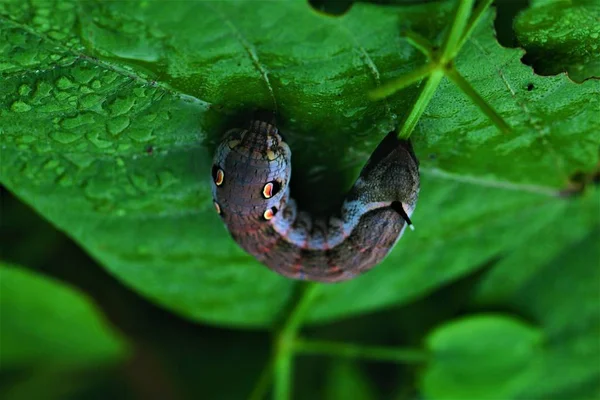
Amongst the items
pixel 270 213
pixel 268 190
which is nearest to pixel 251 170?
pixel 268 190

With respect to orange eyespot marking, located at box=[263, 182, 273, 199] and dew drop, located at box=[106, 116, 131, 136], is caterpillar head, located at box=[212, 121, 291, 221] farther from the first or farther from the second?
dew drop, located at box=[106, 116, 131, 136]

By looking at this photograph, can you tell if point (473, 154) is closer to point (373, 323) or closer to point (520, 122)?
point (520, 122)

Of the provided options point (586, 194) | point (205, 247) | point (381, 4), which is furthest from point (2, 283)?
point (586, 194)

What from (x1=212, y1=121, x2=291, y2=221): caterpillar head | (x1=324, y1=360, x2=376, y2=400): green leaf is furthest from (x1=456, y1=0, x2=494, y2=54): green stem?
(x1=324, y1=360, x2=376, y2=400): green leaf

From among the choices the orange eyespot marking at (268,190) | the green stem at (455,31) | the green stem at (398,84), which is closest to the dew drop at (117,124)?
the orange eyespot marking at (268,190)

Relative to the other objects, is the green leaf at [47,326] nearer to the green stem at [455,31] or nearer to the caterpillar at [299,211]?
the caterpillar at [299,211]

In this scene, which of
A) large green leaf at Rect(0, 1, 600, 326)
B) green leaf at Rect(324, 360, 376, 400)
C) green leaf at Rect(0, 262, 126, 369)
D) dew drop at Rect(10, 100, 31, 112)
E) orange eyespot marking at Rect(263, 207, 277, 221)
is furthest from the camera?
green leaf at Rect(324, 360, 376, 400)

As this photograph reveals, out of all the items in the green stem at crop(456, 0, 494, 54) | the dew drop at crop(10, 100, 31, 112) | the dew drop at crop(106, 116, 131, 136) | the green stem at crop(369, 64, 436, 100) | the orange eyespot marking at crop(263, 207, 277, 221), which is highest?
the green stem at crop(456, 0, 494, 54)
